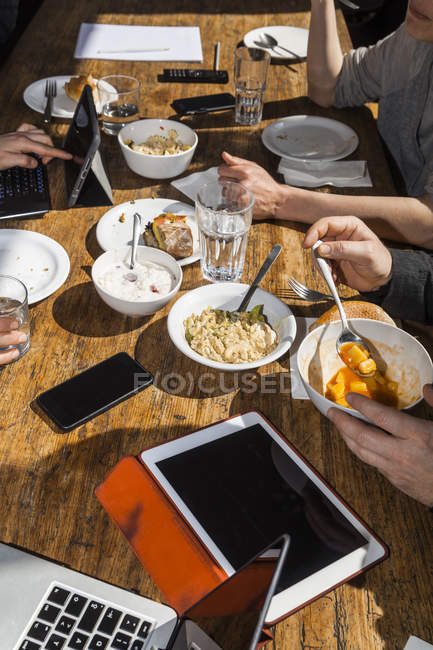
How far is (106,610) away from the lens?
76cm

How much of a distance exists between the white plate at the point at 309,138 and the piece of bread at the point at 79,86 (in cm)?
60

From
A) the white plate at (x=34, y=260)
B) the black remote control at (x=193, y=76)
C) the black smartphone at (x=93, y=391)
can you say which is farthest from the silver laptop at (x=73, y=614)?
the black remote control at (x=193, y=76)

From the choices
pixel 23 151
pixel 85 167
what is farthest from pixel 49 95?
pixel 85 167

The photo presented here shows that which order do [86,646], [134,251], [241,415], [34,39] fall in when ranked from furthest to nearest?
[34,39] → [134,251] → [241,415] → [86,646]

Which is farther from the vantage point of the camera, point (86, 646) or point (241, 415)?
point (241, 415)

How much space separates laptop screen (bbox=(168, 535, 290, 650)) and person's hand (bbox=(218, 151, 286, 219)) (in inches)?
43.5

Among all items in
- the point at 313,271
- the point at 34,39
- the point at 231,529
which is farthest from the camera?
the point at 34,39

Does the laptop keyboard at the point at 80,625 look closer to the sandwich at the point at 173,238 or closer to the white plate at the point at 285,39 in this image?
the sandwich at the point at 173,238

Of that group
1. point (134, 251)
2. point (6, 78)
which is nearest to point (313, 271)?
point (134, 251)

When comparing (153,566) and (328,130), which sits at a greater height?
(328,130)

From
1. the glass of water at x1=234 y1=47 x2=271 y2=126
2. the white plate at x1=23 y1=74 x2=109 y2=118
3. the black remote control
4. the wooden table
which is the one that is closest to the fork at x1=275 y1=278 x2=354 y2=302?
the wooden table

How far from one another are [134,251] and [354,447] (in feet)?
2.17

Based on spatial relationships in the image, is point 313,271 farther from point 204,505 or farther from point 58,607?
point 58,607

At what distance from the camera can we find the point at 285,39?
2393mm
